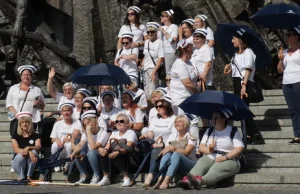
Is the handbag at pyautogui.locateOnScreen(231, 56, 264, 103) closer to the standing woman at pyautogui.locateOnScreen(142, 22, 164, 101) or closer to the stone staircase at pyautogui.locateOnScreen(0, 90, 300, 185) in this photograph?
the stone staircase at pyautogui.locateOnScreen(0, 90, 300, 185)

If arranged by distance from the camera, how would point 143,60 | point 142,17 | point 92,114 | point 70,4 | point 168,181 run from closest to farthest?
1. point 168,181
2. point 92,114
3. point 143,60
4. point 142,17
5. point 70,4

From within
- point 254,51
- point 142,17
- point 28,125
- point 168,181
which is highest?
point 142,17

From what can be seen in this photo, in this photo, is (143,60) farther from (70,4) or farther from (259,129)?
(70,4)

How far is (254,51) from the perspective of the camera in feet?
49.5

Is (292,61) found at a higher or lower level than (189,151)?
higher

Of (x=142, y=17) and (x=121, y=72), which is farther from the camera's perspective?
(x=142, y=17)

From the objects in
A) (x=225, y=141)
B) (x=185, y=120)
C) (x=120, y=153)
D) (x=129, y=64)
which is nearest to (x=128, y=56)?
(x=129, y=64)

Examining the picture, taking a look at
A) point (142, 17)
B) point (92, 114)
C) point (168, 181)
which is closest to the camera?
point (168, 181)

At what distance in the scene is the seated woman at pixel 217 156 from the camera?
13.5 metres

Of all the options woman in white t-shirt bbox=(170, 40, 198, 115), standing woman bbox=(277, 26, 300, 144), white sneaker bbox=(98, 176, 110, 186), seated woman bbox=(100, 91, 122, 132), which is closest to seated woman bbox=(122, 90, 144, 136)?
seated woman bbox=(100, 91, 122, 132)

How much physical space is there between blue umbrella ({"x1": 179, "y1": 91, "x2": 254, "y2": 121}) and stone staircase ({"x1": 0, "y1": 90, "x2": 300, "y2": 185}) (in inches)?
30.5

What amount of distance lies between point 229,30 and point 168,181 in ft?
8.54

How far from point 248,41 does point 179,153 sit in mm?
2149

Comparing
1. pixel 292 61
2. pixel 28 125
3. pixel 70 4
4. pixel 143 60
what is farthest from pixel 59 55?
pixel 292 61
